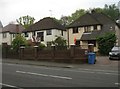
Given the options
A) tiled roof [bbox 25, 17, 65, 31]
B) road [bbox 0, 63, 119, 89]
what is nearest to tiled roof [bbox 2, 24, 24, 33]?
tiled roof [bbox 25, 17, 65, 31]

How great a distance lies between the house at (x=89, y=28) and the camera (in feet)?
163

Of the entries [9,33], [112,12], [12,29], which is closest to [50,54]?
[9,33]

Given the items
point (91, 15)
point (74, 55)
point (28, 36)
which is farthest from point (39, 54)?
point (28, 36)

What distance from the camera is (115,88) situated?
1198cm

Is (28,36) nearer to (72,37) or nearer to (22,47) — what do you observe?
(72,37)

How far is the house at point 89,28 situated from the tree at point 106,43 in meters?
5.34

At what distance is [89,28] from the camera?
175 feet

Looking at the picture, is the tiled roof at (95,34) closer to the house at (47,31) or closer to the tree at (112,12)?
the house at (47,31)

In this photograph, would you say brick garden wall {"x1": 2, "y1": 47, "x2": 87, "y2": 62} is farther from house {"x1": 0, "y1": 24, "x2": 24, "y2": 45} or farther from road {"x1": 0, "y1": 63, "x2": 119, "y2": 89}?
house {"x1": 0, "y1": 24, "x2": 24, "y2": 45}

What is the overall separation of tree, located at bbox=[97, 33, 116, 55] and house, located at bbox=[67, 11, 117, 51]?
5.34m

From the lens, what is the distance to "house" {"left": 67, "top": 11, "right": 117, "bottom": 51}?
49.7m

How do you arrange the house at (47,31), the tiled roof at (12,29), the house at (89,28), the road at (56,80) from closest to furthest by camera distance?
the road at (56,80) < the house at (89,28) < the house at (47,31) < the tiled roof at (12,29)

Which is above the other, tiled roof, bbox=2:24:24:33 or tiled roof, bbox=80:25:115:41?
tiled roof, bbox=2:24:24:33

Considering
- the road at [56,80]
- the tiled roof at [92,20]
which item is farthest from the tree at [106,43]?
the road at [56,80]
